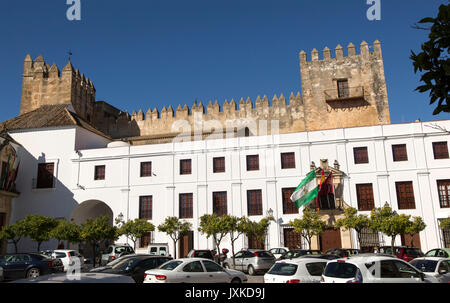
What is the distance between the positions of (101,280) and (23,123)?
31689 mm

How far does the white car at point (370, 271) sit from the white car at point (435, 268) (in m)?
1.89

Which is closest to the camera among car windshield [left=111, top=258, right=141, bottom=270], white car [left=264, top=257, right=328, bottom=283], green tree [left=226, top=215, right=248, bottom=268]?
white car [left=264, top=257, right=328, bottom=283]

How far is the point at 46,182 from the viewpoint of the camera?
29.8 metres

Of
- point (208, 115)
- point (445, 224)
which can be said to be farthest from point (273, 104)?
point (445, 224)

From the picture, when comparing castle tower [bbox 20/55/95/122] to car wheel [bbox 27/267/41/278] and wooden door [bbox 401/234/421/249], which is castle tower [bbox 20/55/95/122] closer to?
car wheel [bbox 27/267/41/278]

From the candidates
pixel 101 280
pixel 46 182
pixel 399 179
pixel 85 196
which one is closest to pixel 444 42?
pixel 101 280

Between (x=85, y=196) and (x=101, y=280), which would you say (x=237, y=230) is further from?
(x=101, y=280)

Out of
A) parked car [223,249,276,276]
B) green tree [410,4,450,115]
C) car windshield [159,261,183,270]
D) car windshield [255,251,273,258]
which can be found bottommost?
parked car [223,249,276,276]

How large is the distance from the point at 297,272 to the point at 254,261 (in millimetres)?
8155

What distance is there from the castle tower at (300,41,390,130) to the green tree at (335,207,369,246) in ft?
A: 36.7

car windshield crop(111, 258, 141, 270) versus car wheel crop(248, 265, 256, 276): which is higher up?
car windshield crop(111, 258, 141, 270)

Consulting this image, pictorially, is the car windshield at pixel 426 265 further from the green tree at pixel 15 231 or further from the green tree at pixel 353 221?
the green tree at pixel 15 231

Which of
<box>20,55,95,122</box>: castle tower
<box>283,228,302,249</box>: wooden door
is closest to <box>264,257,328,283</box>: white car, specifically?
<box>283,228,302,249</box>: wooden door

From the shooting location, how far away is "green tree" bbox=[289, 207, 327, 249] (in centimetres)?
2277
